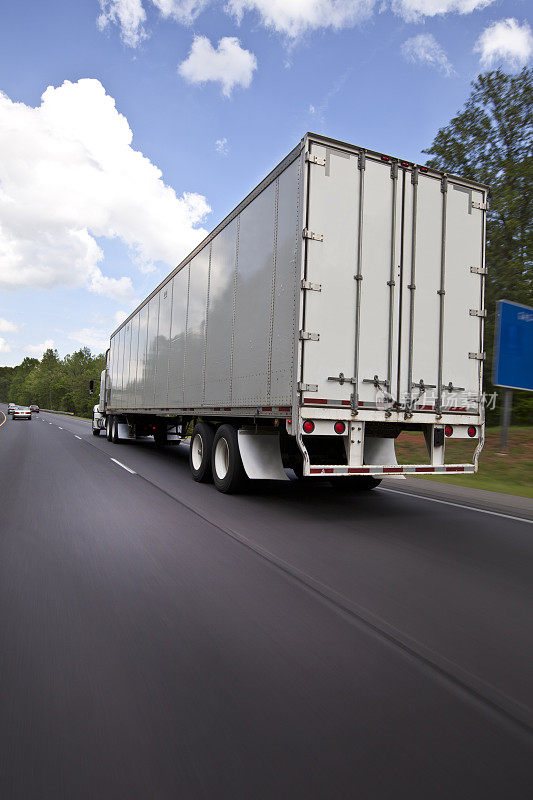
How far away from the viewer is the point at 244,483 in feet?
28.9

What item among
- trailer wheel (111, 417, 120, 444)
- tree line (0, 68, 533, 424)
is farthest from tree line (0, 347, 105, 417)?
tree line (0, 68, 533, 424)

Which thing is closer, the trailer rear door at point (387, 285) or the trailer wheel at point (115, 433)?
the trailer rear door at point (387, 285)

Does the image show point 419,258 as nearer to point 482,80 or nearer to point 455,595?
point 455,595

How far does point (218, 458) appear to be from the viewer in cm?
947

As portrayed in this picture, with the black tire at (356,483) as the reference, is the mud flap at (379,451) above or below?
above

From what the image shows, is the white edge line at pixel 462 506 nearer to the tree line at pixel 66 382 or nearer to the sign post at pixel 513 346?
the sign post at pixel 513 346

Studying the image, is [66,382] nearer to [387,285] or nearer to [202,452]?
[202,452]

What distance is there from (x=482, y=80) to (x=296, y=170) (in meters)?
18.8

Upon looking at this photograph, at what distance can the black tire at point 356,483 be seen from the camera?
974cm

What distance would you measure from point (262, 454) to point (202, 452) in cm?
218

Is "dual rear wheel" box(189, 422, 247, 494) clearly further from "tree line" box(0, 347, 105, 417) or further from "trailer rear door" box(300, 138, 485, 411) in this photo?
"tree line" box(0, 347, 105, 417)

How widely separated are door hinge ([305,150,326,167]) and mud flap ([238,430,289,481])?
3.79m

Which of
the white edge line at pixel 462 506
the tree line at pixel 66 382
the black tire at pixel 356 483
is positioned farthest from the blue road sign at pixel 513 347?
the tree line at pixel 66 382

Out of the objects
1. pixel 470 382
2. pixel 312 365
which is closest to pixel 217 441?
pixel 312 365
